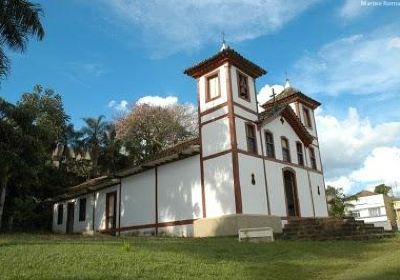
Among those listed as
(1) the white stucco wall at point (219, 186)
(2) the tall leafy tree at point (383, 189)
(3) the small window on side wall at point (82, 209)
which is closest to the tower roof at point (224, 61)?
(1) the white stucco wall at point (219, 186)

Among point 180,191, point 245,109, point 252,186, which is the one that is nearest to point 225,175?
point 252,186

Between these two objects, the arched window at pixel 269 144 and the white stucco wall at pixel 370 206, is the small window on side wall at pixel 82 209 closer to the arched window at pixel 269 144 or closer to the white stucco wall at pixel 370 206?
the arched window at pixel 269 144

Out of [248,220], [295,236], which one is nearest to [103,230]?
[248,220]

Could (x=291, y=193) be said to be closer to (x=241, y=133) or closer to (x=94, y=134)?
(x=241, y=133)

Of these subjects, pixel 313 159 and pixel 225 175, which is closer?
pixel 225 175

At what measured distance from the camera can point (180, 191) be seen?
73.2ft

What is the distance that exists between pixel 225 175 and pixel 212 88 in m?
5.12

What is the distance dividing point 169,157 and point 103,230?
801 centimetres

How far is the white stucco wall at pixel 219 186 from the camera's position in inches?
797

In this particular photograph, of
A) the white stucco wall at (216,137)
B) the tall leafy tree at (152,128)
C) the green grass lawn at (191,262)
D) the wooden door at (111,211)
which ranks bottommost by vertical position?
the green grass lawn at (191,262)

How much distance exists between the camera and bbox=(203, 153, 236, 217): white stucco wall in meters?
20.2

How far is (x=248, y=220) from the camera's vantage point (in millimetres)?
19875

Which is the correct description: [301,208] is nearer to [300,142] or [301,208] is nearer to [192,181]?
[300,142]

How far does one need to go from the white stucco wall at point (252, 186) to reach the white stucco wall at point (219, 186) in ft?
1.86
